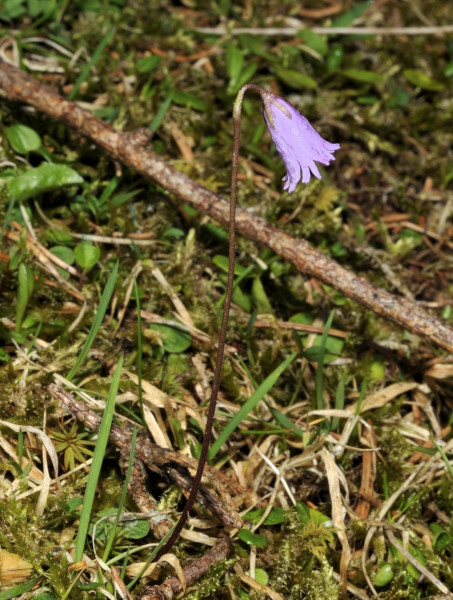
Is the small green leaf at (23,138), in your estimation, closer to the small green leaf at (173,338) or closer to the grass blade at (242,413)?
the small green leaf at (173,338)

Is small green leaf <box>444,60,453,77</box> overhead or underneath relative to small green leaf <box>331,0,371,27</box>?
underneath

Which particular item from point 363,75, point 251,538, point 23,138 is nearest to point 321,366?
point 251,538

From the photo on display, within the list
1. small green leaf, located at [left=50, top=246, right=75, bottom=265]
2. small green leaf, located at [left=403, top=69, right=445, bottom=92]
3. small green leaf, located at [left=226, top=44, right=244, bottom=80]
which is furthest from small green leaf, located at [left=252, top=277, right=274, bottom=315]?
small green leaf, located at [left=403, top=69, right=445, bottom=92]

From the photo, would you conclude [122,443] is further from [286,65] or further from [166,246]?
[286,65]

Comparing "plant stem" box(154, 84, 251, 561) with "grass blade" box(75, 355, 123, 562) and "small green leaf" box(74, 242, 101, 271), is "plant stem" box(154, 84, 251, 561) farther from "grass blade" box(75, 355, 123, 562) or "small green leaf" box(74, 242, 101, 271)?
"small green leaf" box(74, 242, 101, 271)

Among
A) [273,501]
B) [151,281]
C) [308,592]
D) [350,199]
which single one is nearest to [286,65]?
[350,199]

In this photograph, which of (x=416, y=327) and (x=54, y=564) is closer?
(x=54, y=564)
